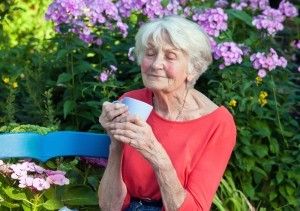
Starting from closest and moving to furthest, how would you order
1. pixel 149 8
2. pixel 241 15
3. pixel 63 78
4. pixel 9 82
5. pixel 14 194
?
1. pixel 14 194
2. pixel 63 78
3. pixel 149 8
4. pixel 9 82
5. pixel 241 15

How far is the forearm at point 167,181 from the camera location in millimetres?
3029

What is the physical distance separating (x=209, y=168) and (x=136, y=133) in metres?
0.38

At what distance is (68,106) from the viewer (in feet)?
14.0

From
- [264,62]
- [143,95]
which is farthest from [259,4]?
[143,95]

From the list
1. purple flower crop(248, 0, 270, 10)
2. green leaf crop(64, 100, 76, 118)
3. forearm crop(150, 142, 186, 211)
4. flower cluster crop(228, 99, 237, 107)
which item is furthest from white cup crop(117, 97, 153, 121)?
purple flower crop(248, 0, 270, 10)

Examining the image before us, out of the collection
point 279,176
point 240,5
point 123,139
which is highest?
point 240,5

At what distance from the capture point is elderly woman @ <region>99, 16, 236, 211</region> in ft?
10.0

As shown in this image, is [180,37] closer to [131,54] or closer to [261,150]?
[131,54]

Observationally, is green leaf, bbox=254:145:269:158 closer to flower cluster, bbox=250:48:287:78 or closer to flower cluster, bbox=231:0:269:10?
flower cluster, bbox=250:48:287:78

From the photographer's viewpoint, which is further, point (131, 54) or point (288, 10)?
point (288, 10)

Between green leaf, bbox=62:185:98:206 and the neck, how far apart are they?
567 mm

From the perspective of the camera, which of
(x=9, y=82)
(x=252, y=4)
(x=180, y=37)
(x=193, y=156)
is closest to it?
(x=180, y=37)

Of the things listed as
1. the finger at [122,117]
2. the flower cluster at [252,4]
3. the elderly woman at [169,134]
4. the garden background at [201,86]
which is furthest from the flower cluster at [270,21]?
the finger at [122,117]

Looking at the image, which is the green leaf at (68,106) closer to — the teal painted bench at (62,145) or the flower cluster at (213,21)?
the teal painted bench at (62,145)
